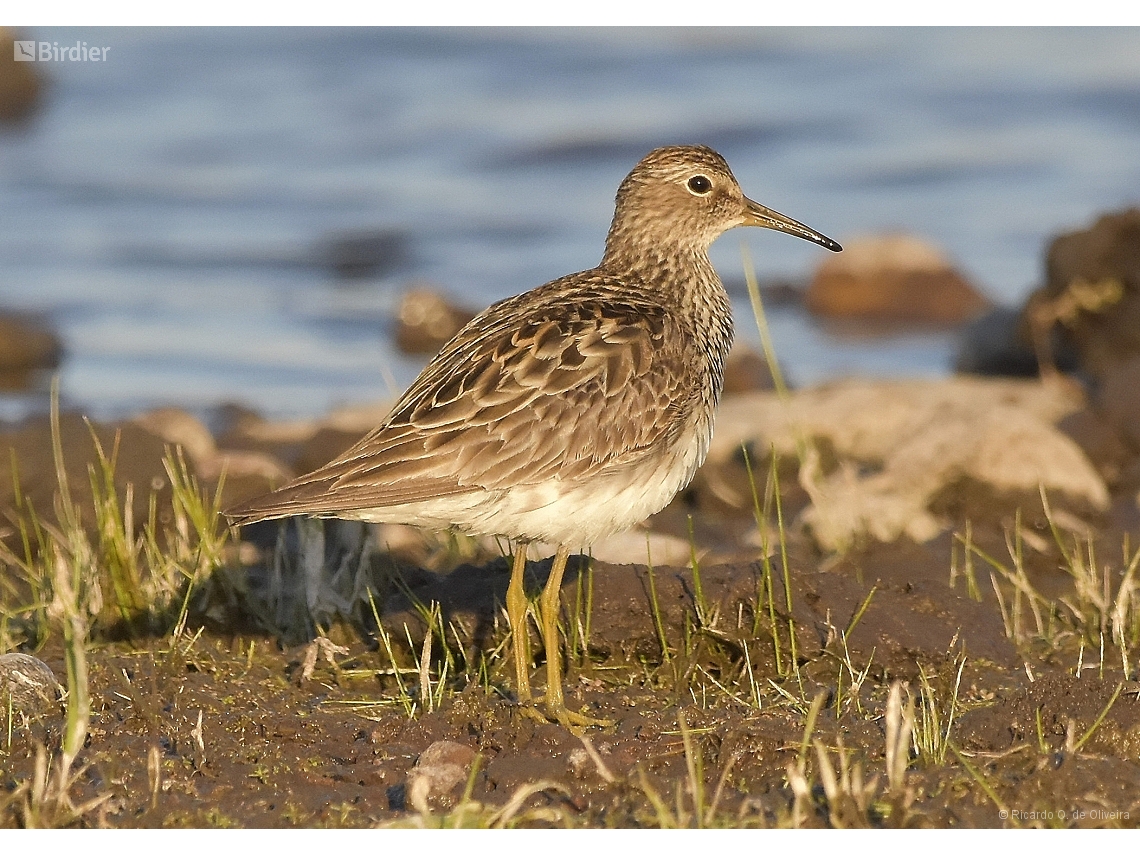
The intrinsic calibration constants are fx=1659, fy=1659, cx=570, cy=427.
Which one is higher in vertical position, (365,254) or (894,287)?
(365,254)

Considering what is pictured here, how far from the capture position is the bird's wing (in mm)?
5348

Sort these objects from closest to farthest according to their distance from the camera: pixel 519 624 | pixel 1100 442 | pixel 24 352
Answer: pixel 519 624
pixel 1100 442
pixel 24 352

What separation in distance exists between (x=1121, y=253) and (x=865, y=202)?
20.1ft

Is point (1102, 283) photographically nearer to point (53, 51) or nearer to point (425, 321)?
point (425, 321)

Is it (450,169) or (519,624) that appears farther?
(450,169)

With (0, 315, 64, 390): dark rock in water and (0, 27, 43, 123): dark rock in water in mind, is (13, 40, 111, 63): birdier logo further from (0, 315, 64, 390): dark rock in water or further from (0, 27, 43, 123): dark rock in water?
(0, 315, 64, 390): dark rock in water

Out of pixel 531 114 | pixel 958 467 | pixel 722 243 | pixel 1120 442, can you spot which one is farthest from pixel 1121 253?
pixel 531 114

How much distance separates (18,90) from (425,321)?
993 centimetres

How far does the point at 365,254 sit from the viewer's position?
632 inches

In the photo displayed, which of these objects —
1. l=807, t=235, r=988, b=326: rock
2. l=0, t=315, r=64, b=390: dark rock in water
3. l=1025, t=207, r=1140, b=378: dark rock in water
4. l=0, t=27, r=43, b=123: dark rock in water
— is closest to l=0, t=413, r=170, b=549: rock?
l=0, t=315, r=64, b=390: dark rock in water

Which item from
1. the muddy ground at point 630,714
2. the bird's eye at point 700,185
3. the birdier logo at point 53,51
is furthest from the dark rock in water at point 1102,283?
the birdier logo at point 53,51

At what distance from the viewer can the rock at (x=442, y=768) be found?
15.1 feet

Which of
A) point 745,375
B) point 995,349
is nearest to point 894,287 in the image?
point 995,349

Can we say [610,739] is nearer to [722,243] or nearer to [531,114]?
[722,243]
